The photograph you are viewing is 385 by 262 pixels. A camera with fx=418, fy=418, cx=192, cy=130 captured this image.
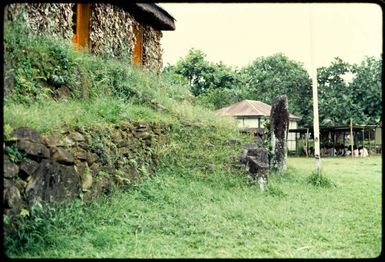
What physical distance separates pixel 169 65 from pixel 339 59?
10490mm

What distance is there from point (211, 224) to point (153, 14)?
340 inches

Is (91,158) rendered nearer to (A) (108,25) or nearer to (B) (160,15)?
(A) (108,25)

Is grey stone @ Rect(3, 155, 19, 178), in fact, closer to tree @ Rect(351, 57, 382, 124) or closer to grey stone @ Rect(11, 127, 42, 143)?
grey stone @ Rect(11, 127, 42, 143)

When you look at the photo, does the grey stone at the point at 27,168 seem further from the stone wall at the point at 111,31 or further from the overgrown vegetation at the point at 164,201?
the stone wall at the point at 111,31

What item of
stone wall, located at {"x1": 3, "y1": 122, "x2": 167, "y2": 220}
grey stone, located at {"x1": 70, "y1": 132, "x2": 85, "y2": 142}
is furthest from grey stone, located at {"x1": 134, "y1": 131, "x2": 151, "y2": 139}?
grey stone, located at {"x1": 70, "y1": 132, "x2": 85, "y2": 142}

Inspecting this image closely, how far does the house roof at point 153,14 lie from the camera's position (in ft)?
37.8

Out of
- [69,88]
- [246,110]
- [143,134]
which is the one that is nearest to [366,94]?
[246,110]

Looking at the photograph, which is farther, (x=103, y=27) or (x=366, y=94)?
(x=366, y=94)

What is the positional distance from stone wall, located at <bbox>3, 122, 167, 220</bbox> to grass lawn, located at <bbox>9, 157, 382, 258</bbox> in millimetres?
243

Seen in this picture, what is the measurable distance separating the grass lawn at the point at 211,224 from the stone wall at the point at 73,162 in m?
0.24

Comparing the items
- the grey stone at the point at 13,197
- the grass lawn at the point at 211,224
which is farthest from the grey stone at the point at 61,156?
the grey stone at the point at 13,197

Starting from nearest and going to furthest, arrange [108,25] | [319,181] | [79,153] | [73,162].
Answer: [73,162] → [79,153] → [319,181] → [108,25]

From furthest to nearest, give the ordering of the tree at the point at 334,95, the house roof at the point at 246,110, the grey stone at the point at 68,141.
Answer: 1. the tree at the point at 334,95
2. the house roof at the point at 246,110
3. the grey stone at the point at 68,141

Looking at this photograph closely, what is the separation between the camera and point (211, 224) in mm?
5242
